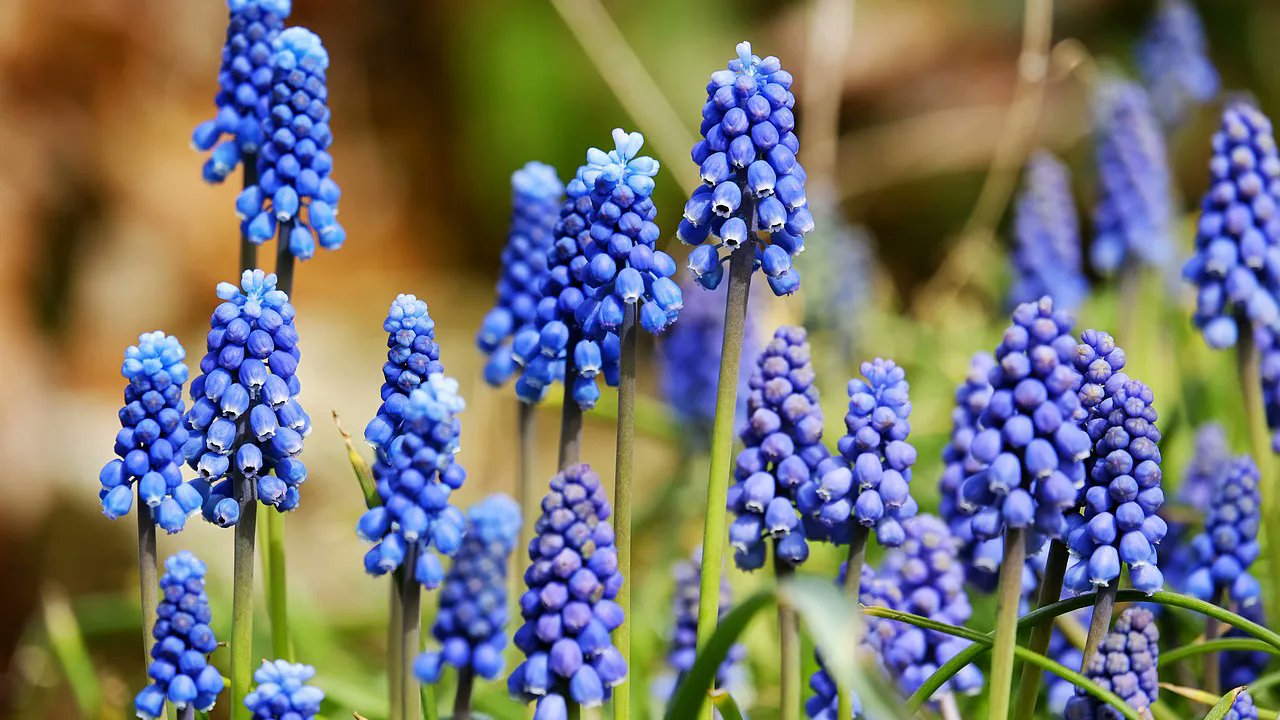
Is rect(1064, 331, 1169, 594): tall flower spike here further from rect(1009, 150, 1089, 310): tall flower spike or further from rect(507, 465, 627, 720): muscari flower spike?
rect(1009, 150, 1089, 310): tall flower spike

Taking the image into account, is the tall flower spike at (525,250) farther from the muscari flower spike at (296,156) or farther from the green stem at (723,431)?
the green stem at (723,431)

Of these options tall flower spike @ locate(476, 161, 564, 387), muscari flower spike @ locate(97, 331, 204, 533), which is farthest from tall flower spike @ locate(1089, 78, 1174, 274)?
muscari flower spike @ locate(97, 331, 204, 533)

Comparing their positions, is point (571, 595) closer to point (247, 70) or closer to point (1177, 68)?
point (247, 70)

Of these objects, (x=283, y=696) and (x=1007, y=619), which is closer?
(x=283, y=696)

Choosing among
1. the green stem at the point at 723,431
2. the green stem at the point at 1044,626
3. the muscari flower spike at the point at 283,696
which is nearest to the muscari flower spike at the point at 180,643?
the muscari flower spike at the point at 283,696

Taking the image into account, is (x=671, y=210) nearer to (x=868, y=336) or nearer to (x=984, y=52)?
(x=984, y=52)

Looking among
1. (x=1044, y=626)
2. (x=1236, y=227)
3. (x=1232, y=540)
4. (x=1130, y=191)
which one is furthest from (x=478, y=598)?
(x=1130, y=191)
